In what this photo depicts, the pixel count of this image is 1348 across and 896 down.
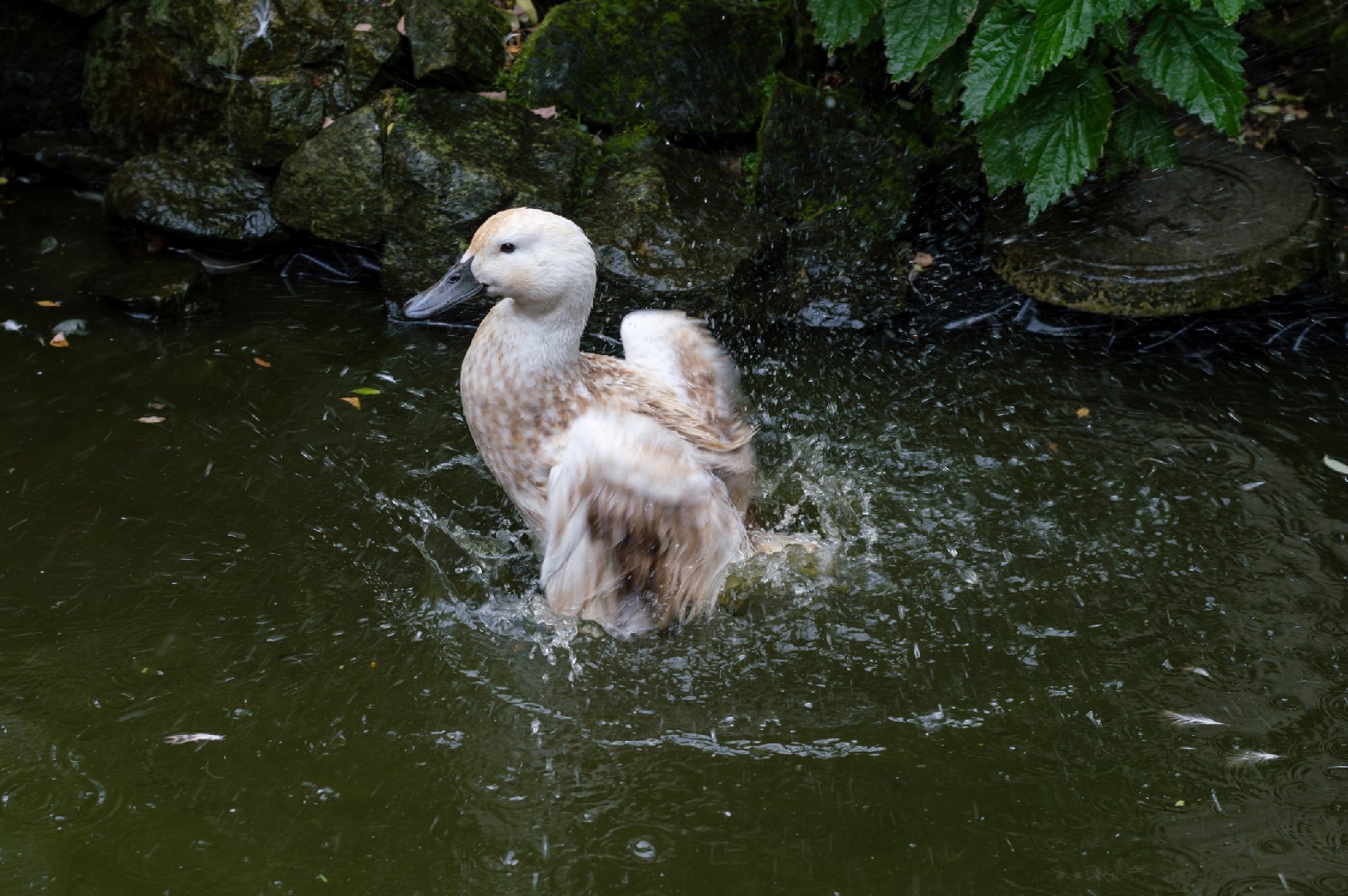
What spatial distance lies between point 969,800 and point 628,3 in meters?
4.15

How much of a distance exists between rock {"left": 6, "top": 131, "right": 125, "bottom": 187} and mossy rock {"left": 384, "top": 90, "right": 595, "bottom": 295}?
6.17 ft

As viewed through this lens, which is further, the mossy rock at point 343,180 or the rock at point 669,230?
the mossy rock at point 343,180

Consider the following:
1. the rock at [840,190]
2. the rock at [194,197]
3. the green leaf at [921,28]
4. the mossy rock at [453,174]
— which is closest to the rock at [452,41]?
the mossy rock at [453,174]

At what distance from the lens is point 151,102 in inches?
231

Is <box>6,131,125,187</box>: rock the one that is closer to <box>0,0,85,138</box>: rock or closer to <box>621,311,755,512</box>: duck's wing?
<box>0,0,85,138</box>: rock

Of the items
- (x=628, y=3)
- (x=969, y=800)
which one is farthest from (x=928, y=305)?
(x=969, y=800)

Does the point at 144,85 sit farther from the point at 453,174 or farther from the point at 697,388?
the point at 697,388

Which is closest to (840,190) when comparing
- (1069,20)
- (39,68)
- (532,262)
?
(1069,20)

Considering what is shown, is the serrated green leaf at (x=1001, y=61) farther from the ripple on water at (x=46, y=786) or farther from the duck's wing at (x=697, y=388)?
the ripple on water at (x=46, y=786)

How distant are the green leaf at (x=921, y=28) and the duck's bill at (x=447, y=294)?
1980mm

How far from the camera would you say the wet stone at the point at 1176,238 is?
15.5 ft

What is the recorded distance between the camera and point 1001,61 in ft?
13.0

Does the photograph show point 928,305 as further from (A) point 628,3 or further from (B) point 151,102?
(B) point 151,102

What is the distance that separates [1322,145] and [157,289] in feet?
18.1
